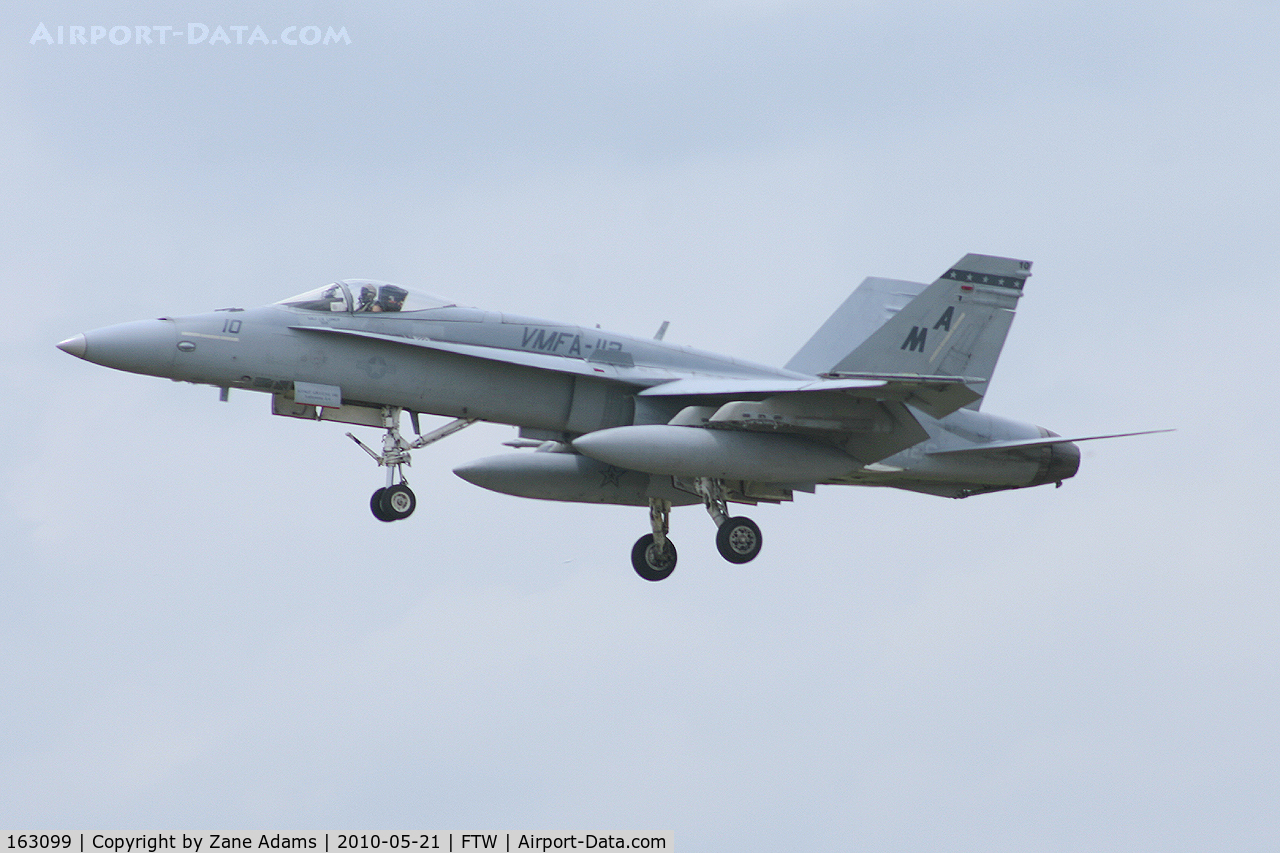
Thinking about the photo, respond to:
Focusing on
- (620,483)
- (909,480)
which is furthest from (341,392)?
(909,480)

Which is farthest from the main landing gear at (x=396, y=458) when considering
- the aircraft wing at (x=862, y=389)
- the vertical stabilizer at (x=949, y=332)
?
the vertical stabilizer at (x=949, y=332)

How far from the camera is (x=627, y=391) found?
20062 mm

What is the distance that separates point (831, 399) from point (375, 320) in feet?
17.4

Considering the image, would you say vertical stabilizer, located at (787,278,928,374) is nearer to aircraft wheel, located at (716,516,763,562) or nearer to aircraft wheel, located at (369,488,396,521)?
aircraft wheel, located at (716,516,763,562)

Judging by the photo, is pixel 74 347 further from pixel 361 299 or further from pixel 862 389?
pixel 862 389

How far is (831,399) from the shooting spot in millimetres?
19438

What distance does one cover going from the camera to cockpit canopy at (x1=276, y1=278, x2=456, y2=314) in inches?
757

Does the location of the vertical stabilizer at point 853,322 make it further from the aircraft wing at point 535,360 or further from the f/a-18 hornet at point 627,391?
the aircraft wing at point 535,360

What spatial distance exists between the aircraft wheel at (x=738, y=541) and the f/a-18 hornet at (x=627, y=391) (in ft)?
0.08

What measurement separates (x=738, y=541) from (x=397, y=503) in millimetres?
4166

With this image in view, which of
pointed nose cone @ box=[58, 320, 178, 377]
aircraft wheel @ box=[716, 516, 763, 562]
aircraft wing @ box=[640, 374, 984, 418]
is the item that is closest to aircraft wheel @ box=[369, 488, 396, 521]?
pointed nose cone @ box=[58, 320, 178, 377]

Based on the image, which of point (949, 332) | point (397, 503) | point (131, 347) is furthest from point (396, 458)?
point (949, 332)

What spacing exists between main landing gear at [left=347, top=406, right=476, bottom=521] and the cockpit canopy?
3.83 feet

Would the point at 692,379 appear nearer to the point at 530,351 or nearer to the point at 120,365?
the point at 530,351
